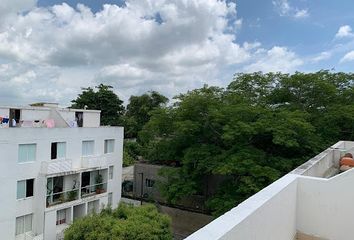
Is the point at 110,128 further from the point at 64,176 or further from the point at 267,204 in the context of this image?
the point at 267,204

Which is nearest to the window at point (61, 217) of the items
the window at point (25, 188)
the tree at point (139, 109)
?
the window at point (25, 188)

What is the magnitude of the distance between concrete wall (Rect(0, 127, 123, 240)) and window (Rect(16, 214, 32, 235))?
0.22m

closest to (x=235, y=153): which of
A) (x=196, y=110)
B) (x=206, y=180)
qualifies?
(x=196, y=110)

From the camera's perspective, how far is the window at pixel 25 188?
14.1 meters

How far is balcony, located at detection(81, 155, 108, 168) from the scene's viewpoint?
17125mm

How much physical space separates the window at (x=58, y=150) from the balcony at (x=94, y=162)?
129cm

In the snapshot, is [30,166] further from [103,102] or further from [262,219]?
[103,102]

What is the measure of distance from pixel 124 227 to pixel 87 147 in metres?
7.40

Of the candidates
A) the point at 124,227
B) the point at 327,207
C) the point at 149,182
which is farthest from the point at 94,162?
the point at 327,207

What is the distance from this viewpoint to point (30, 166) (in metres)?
14.4

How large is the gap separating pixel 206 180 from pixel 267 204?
15.1 metres

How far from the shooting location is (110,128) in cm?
1898

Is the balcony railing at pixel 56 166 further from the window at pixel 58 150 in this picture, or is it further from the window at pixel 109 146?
the window at pixel 109 146

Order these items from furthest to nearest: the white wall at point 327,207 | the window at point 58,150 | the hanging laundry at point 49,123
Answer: the hanging laundry at point 49,123 < the window at point 58,150 < the white wall at point 327,207
